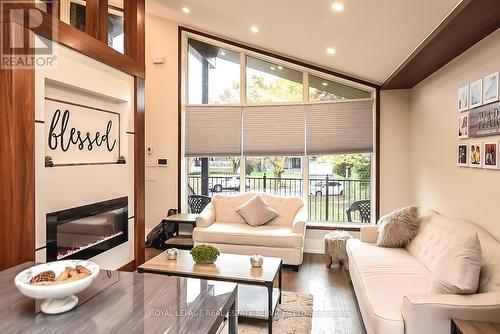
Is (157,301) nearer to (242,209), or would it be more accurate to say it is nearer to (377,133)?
(242,209)

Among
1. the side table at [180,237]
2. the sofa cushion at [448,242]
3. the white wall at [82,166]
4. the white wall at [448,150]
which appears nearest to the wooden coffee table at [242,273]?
the white wall at [82,166]

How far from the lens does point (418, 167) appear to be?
13.8 feet

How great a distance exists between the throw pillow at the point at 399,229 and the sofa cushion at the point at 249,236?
1.03 metres

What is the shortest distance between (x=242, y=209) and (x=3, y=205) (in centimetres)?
295

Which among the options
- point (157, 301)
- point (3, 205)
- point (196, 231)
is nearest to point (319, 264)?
point (196, 231)

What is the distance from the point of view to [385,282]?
96.1 inches

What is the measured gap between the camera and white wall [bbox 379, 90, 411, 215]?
458 cm

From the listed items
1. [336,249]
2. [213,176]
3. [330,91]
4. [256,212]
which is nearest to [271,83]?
[330,91]

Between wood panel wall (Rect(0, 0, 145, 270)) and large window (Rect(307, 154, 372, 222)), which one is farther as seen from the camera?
large window (Rect(307, 154, 372, 222))

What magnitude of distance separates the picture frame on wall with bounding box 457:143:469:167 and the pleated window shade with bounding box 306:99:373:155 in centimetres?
177

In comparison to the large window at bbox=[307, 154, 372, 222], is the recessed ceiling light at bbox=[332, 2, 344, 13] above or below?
above

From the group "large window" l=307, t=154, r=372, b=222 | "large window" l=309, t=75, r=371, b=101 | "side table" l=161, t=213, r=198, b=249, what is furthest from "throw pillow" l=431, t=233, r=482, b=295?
"side table" l=161, t=213, r=198, b=249

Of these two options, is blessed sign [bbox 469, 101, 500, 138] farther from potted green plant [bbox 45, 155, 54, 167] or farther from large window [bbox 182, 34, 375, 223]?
potted green plant [bbox 45, 155, 54, 167]

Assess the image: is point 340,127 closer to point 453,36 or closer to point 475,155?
point 475,155
